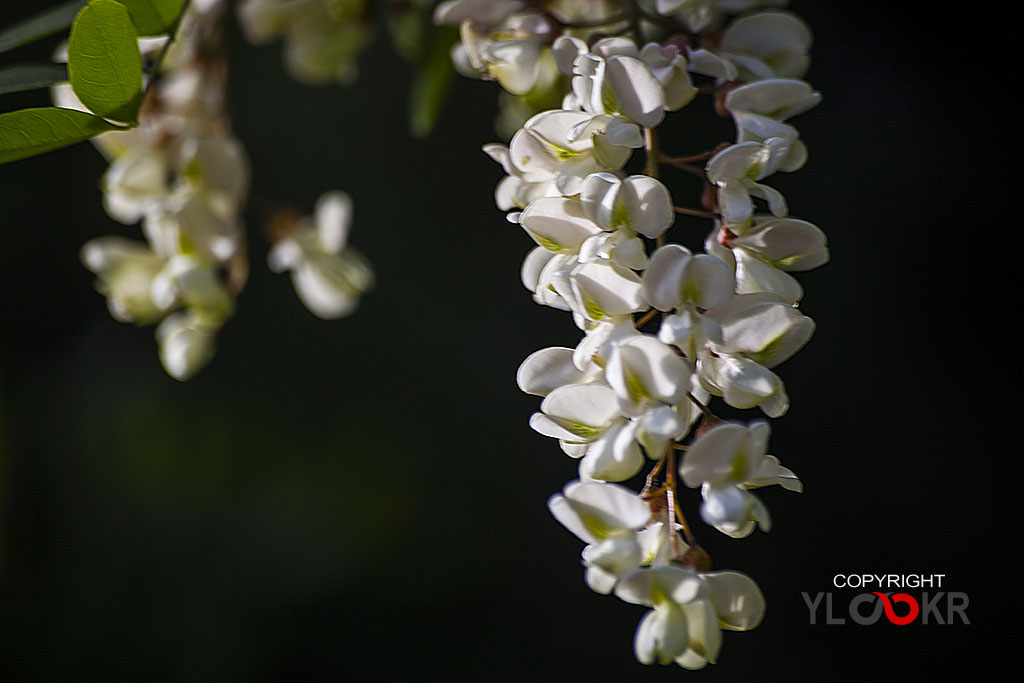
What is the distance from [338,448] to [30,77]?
72 centimetres

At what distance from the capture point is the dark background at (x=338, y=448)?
33.0 inches

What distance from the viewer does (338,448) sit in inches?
39.6

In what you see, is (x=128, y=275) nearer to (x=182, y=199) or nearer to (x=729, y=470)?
(x=182, y=199)

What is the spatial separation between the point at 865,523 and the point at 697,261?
19.5 inches

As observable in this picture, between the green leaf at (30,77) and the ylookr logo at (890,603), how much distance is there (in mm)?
394

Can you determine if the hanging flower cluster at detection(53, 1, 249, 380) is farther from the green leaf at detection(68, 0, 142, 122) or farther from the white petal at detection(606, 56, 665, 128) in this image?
the white petal at detection(606, 56, 665, 128)

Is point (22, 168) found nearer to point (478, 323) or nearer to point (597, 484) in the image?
point (478, 323)

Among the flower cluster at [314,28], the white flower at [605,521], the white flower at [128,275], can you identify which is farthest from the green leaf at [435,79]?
the white flower at [605,521]

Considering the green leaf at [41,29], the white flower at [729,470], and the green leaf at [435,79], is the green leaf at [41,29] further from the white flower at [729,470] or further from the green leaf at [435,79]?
the white flower at [729,470]

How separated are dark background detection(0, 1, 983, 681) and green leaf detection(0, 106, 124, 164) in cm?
57

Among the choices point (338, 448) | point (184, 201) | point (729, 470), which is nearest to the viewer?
point (729, 470)

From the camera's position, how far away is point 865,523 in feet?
2.16

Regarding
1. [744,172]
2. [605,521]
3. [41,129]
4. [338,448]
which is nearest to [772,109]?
[744,172]

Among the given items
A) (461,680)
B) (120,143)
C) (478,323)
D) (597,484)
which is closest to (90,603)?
(461,680)
